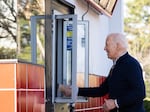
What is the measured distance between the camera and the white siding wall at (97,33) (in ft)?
26.1

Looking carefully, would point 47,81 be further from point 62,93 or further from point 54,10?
point 54,10

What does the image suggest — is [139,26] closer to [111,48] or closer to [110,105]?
[111,48]

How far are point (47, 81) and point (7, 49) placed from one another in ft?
2.21

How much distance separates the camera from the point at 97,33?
355 inches

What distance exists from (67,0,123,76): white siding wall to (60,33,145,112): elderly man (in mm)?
2610

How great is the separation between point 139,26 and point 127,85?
93.2 ft

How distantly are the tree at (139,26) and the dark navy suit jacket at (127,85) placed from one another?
26365 millimetres

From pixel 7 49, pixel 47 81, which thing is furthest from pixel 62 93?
pixel 7 49

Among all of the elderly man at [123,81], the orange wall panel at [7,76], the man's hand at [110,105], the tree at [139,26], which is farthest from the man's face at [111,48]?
the tree at [139,26]

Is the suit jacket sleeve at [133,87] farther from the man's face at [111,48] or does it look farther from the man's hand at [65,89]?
the man's hand at [65,89]

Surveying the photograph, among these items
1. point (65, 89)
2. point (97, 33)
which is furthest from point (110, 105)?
point (97, 33)

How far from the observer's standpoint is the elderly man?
14.4 ft

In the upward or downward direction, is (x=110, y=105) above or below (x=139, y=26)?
below

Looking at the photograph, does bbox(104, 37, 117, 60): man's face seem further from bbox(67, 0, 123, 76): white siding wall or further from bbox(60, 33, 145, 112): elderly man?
bbox(67, 0, 123, 76): white siding wall
